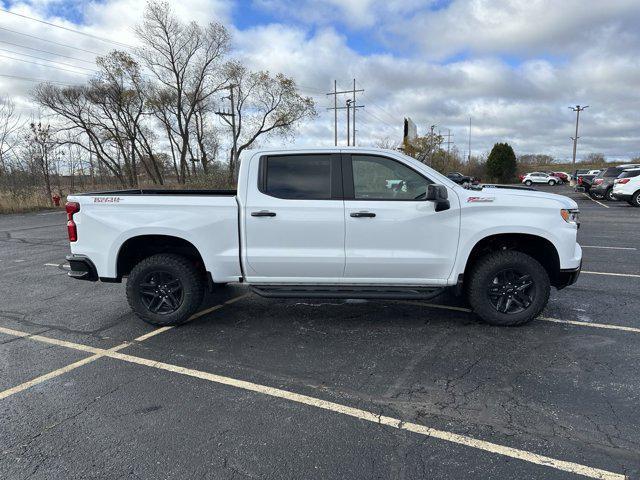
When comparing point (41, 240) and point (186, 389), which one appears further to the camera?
point (41, 240)

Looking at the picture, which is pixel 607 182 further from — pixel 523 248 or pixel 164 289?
pixel 164 289

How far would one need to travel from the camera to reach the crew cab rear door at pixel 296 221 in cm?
450

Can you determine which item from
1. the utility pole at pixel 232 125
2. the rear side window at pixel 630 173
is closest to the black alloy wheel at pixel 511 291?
the rear side window at pixel 630 173

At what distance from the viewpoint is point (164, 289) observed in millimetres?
4832

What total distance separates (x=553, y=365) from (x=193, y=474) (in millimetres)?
3092

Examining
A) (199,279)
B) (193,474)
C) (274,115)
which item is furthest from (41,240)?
(274,115)

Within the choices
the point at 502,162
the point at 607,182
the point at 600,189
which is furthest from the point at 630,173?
the point at 502,162

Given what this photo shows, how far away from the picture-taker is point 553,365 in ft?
12.5

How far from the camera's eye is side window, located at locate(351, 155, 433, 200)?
4.51m

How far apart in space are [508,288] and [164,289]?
3.77m

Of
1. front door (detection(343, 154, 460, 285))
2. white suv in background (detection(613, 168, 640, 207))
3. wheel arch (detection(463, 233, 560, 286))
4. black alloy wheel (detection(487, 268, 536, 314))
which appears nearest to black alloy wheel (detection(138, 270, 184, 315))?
front door (detection(343, 154, 460, 285))

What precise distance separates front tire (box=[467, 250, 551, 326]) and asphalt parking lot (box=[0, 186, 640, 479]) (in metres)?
0.18

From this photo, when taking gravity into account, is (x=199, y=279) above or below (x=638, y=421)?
above

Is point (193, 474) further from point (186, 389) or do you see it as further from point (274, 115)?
point (274, 115)
